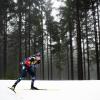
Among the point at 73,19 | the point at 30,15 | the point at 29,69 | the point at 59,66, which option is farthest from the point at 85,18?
the point at 29,69

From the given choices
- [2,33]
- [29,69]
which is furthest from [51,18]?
[29,69]

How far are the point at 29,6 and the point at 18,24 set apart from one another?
2895mm

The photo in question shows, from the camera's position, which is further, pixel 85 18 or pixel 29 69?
pixel 85 18

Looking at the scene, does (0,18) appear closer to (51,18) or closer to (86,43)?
(51,18)

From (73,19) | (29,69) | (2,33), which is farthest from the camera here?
(2,33)

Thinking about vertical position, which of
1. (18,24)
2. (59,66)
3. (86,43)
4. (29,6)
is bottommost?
(59,66)

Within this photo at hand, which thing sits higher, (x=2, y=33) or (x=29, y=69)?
(x=2, y=33)

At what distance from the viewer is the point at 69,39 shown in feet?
128

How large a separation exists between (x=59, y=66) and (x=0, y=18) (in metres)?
11.6

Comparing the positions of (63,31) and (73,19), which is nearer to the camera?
(73,19)

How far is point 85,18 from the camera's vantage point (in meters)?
35.1
